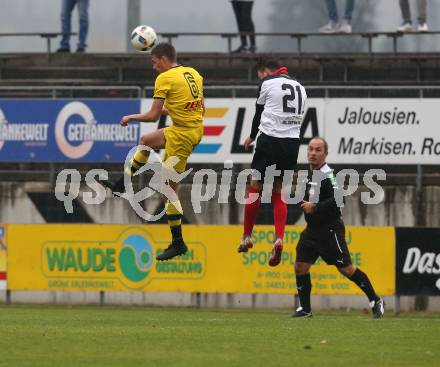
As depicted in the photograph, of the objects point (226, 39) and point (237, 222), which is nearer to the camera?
point (237, 222)

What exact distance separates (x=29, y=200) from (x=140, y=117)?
1001cm

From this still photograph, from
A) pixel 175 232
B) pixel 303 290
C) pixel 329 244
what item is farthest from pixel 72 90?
pixel 175 232

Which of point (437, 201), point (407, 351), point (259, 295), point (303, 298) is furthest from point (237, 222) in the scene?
point (407, 351)

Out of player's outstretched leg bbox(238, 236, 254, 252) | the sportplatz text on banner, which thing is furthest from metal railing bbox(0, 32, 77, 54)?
player's outstretched leg bbox(238, 236, 254, 252)

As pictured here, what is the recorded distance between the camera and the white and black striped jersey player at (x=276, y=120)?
14875 millimetres

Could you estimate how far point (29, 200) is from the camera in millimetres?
24109

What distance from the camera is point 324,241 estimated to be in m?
16.4

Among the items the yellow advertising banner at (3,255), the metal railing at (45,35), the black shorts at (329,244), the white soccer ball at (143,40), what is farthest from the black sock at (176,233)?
the metal railing at (45,35)

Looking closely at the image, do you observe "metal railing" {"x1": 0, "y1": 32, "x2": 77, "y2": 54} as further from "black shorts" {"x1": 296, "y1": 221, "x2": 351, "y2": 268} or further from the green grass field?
the green grass field

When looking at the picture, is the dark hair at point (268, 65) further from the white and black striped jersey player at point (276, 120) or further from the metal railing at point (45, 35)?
the metal railing at point (45, 35)

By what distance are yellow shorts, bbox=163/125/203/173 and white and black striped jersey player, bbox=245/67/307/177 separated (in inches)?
27.0

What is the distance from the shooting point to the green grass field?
1043 cm

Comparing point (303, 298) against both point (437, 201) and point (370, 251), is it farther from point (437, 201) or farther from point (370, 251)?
point (437, 201)

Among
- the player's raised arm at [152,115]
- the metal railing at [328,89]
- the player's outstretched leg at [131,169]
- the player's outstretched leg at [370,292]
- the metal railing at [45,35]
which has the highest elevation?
the metal railing at [45,35]
